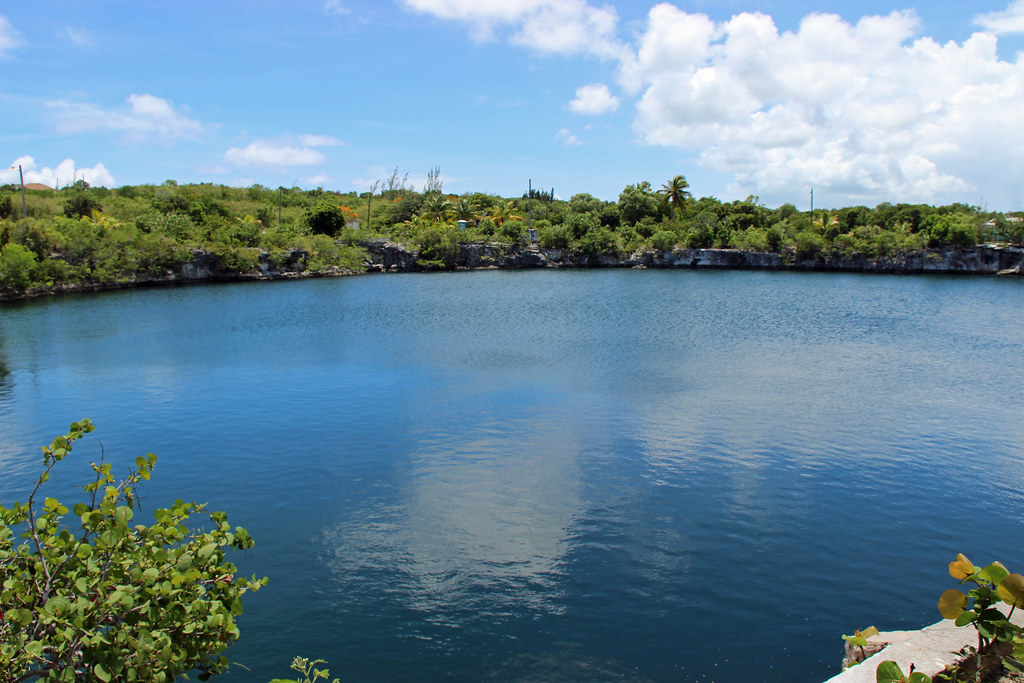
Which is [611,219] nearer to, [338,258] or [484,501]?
[338,258]

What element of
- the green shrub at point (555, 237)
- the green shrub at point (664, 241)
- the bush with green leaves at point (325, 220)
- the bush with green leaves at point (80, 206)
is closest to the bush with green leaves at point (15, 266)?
the bush with green leaves at point (80, 206)

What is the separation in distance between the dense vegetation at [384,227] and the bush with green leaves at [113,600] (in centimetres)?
7414

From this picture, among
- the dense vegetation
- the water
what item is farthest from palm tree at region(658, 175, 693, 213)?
the water

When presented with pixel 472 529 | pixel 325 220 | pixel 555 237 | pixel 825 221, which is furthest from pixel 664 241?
pixel 472 529

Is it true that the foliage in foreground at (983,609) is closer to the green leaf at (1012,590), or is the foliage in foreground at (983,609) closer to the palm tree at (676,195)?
the green leaf at (1012,590)

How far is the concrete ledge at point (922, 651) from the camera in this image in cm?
772

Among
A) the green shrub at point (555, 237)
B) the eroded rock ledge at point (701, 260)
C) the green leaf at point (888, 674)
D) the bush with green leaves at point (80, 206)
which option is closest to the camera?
the green leaf at point (888, 674)

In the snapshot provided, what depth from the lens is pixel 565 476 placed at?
18719 mm

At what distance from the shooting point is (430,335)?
139 ft

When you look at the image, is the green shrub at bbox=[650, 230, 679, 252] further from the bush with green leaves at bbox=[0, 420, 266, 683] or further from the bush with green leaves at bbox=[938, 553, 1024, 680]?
the bush with green leaves at bbox=[0, 420, 266, 683]

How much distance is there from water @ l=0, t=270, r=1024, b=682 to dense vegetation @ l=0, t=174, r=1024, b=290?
37035mm

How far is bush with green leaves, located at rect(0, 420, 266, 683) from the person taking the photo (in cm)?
571

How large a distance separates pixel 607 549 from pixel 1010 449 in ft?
50.4

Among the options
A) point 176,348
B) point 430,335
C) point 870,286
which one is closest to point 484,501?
point 430,335
